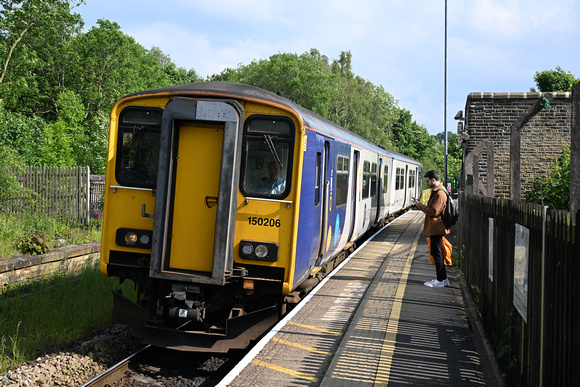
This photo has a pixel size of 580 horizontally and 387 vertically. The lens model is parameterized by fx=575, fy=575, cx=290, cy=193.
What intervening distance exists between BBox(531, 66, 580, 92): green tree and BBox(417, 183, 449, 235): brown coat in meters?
47.8

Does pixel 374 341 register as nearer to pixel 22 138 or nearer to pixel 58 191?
pixel 58 191

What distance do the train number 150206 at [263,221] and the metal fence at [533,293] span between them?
2401 millimetres

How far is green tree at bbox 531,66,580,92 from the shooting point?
171ft

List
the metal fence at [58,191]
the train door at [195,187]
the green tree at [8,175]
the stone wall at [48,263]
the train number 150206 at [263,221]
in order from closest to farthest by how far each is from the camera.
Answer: the train door at [195,187] < the train number 150206 at [263,221] < the stone wall at [48,263] < the green tree at [8,175] < the metal fence at [58,191]

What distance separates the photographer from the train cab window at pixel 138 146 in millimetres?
6648

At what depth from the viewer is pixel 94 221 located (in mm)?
14414

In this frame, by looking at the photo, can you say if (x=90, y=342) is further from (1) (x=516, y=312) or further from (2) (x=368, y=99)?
(2) (x=368, y=99)

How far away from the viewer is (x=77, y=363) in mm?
6328

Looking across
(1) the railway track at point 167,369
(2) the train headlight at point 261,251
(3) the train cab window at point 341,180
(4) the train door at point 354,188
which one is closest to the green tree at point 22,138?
(4) the train door at point 354,188

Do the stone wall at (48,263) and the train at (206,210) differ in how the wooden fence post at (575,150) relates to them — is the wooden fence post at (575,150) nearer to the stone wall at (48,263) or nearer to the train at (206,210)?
the train at (206,210)

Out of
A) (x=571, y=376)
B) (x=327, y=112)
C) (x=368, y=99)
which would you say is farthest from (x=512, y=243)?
(x=368, y=99)

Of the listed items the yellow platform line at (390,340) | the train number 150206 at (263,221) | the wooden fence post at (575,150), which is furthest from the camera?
the train number 150206 at (263,221)

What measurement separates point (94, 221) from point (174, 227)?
8.87 m

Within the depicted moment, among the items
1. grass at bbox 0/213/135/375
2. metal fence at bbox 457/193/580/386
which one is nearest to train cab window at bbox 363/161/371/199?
grass at bbox 0/213/135/375
